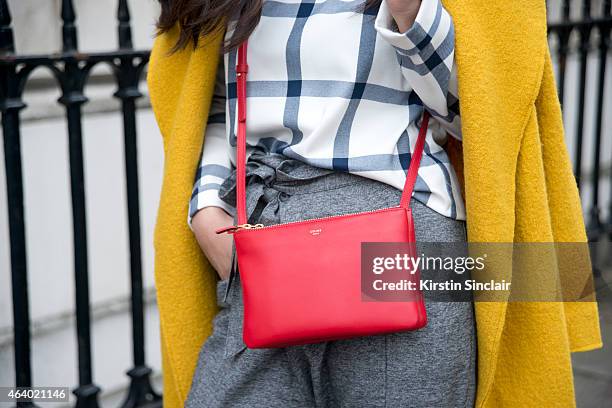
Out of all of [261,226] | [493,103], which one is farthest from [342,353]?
[493,103]

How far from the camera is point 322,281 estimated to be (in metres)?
1.50

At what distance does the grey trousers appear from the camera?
1525 millimetres

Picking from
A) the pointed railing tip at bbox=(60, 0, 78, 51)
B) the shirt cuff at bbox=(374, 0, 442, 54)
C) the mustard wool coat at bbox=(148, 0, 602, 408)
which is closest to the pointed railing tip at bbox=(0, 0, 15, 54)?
the pointed railing tip at bbox=(60, 0, 78, 51)

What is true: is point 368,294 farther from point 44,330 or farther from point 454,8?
point 44,330

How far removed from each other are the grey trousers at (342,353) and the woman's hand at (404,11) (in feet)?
0.95

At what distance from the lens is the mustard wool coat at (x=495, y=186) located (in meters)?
1.57

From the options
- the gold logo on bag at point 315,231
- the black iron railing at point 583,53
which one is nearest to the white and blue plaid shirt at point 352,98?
the gold logo on bag at point 315,231

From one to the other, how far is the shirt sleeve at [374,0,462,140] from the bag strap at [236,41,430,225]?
0.07 metres

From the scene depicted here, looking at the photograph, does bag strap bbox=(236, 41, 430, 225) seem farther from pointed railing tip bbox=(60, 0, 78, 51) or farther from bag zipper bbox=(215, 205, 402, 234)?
pointed railing tip bbox=(60, 0, 78, 51)

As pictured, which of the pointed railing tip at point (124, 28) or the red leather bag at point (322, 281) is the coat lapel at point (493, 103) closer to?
the red leather bag at point (322, 281)

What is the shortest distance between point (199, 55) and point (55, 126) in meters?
1.52

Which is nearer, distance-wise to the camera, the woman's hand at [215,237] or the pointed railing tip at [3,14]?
the woman's hand at [215,237]

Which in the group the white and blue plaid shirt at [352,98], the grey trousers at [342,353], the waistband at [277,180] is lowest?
the grey trousers at [342,353]

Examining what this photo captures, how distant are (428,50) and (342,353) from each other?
551mm
